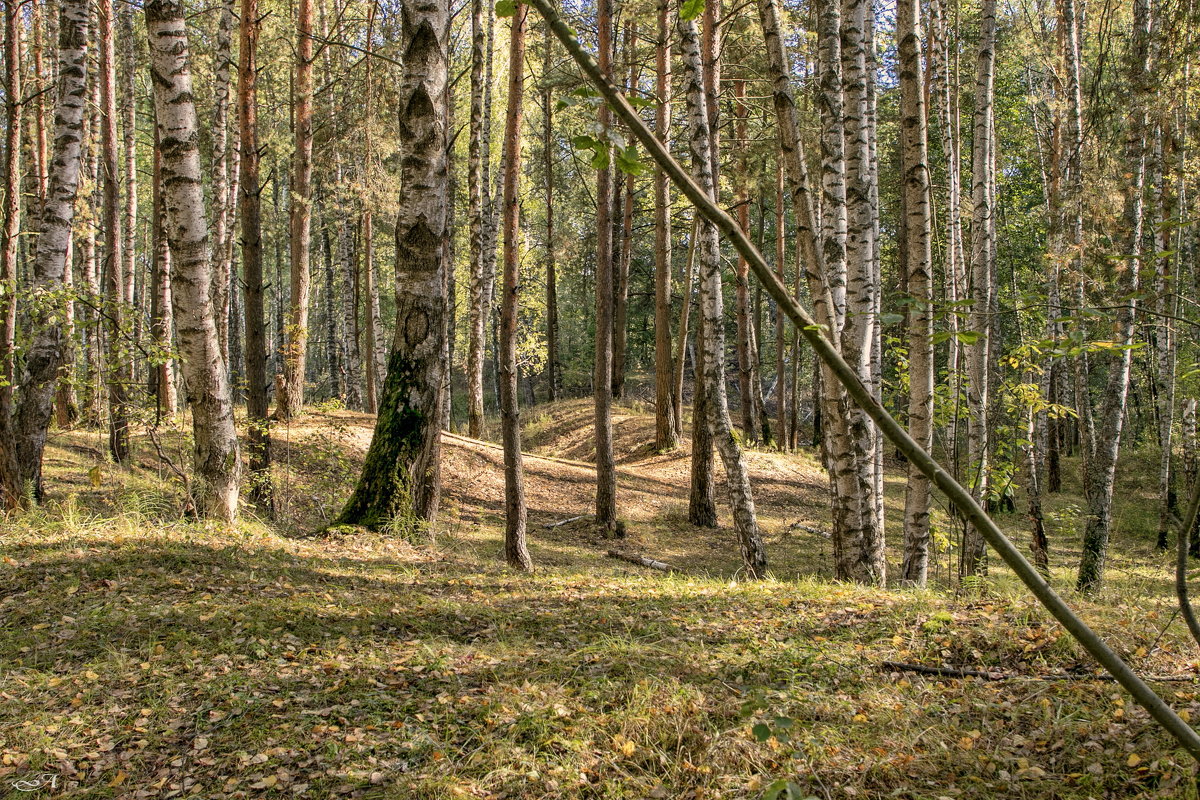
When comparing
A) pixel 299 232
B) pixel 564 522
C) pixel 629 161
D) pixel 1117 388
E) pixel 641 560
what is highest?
pixel 299 232

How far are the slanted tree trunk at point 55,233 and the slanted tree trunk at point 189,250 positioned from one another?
5.48 ft

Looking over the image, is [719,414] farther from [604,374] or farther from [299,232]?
Answer: [299,232]

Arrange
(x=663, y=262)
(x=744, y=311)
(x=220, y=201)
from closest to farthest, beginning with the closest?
(x=220, y=201) < (x=663, y=262) < (x=744, y=311)

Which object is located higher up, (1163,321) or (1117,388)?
(1163,321)

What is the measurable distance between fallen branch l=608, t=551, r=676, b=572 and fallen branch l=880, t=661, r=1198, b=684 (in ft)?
18.8

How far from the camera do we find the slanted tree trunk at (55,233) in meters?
7.10

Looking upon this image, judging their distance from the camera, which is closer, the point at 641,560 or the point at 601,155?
the point at 601,155

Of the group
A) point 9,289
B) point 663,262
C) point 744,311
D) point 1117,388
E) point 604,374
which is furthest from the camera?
point 744,311

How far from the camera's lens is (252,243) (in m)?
9.49

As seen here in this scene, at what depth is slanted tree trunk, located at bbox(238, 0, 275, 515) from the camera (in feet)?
29.8

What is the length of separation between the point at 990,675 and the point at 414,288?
576 centimetres

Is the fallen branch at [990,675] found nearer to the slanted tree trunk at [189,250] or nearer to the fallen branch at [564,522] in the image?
the slanted tree trunk at [189,250]

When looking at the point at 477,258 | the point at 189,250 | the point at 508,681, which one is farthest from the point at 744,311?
the point at 508,681

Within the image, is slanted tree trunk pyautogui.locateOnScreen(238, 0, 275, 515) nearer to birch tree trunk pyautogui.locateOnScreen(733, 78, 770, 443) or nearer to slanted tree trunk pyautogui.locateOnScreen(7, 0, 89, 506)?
slanted tree trunk pyautogui.locateOnScreen(7, 0, 89, 506)
